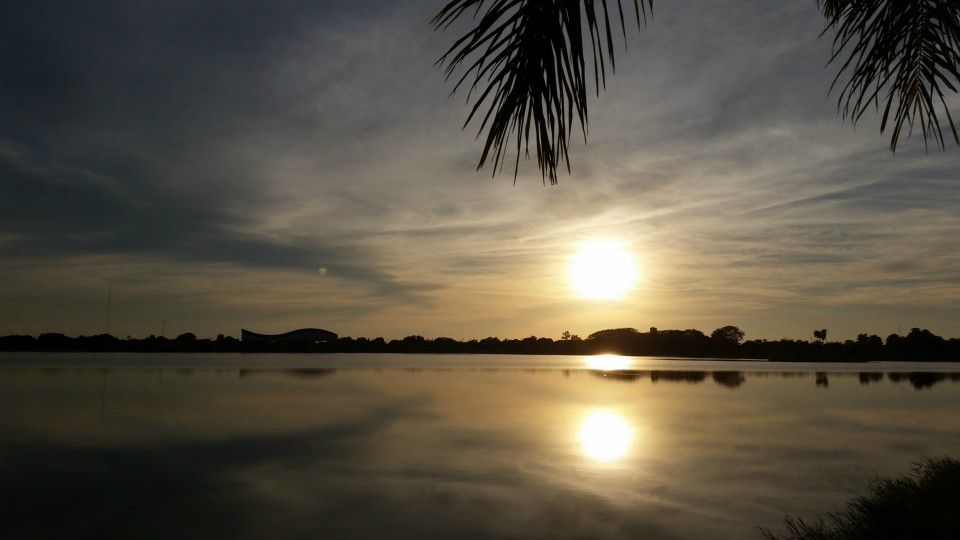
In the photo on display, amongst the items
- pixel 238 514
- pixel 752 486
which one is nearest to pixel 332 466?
pixel 238 514

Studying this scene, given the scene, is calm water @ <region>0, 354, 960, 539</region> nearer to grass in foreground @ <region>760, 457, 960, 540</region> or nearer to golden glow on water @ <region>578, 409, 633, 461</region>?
golden glow on water @ <region>578, 409, 633, 461</region>

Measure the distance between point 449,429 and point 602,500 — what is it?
14.9 m

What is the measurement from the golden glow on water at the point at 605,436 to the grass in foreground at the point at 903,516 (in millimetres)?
10136

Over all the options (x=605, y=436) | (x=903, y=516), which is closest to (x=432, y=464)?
(x=605, y=436)

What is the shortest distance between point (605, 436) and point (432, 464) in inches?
419

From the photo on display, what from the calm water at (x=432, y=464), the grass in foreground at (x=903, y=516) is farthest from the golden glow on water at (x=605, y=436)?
the grass in foreground at (x=903, y=516)

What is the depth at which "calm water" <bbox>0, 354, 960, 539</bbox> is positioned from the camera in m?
15.6

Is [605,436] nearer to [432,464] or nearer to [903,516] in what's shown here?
[432,464]

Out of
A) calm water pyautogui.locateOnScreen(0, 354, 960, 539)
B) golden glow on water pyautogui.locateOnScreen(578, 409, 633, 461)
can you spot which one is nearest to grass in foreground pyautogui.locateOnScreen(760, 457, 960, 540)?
calm water pyautogui.locateOnScreen(0, 354, 960, 539)

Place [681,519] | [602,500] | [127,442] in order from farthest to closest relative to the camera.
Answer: [127,442], [602,500], [681,519]

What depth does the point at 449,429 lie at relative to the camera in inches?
1250

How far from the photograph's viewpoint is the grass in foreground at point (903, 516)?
10.7 meters

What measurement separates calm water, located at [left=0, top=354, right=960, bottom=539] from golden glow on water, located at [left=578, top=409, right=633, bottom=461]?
0.41 feet

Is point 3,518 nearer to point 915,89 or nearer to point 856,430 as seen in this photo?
point 915,89
